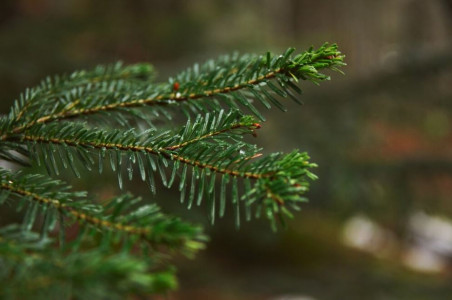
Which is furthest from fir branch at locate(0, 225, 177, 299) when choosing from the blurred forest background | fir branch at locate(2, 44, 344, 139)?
the blurred forest background

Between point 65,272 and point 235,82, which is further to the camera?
point 235,82

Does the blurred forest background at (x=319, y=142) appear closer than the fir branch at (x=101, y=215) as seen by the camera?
No

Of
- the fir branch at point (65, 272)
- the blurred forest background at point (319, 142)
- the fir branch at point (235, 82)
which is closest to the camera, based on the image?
the fir branch at point (65, 272)

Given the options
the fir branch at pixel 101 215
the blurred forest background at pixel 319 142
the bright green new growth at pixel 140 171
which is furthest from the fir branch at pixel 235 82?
the blurred forest background at pixel 319 142

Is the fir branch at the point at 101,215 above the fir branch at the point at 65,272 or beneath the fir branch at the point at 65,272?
above

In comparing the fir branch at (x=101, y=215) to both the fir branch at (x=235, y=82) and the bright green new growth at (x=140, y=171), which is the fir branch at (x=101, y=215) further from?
the fir branch at (x=235, y=82)

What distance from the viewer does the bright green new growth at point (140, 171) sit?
50cm

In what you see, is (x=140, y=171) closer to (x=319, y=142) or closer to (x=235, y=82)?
(x=235, y=82)

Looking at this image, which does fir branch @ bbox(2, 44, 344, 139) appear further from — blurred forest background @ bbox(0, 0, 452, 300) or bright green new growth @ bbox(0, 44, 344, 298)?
blurred forest background @ bbox(0, 0, 452, 300)

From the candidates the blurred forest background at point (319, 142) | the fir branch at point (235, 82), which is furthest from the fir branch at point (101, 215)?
the blurred forest background at point (319, 142)

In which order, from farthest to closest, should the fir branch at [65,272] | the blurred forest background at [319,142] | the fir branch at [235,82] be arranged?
the blurred forest background at [319,142], the fir branch at [235,82], the fir branch at [65,272]

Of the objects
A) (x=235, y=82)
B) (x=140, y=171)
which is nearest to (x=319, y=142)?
(x=235, y=82)

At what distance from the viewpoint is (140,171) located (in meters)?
0.62

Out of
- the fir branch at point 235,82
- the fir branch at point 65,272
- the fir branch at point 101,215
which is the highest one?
the fir branch at point 235,82
